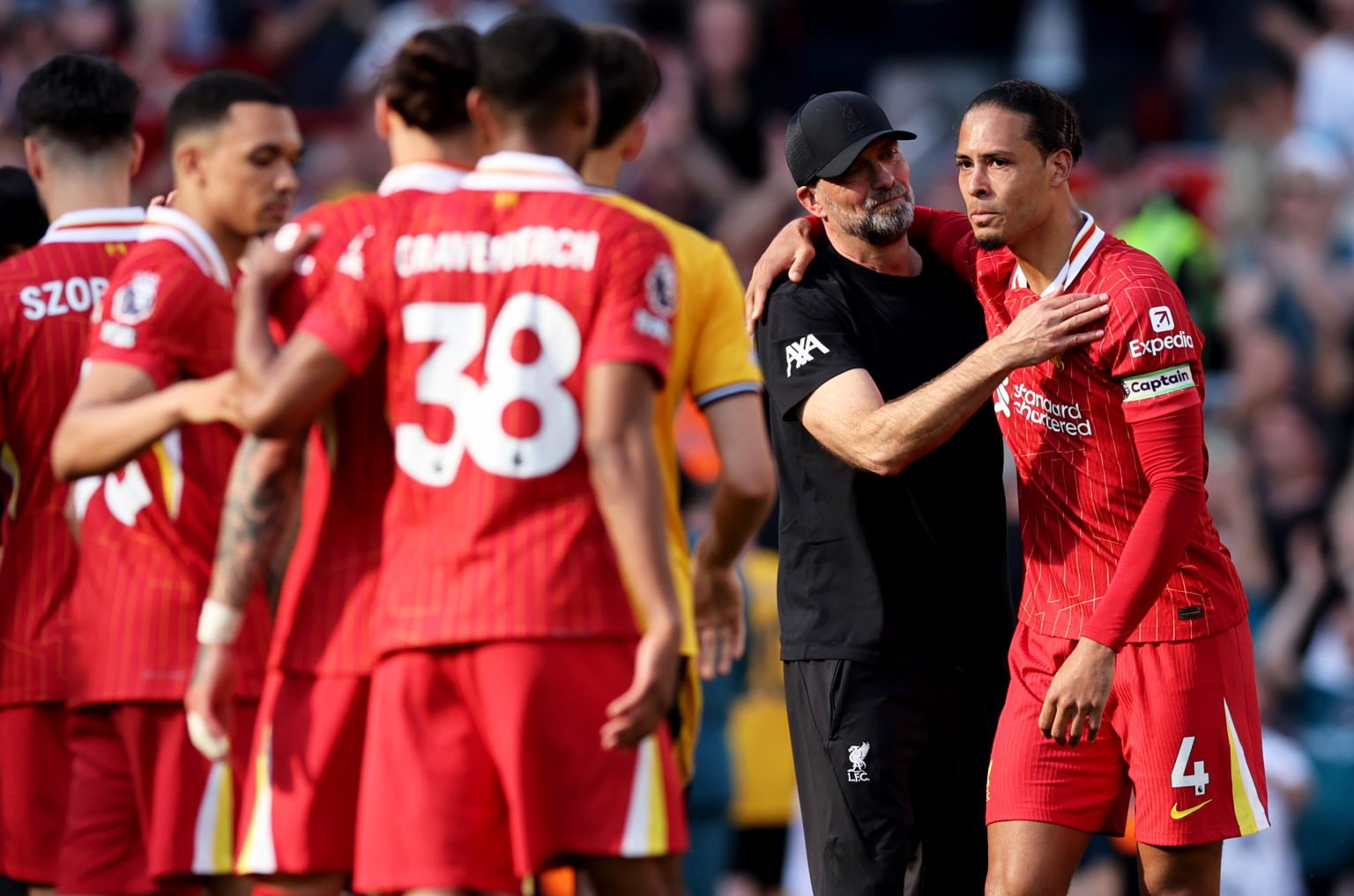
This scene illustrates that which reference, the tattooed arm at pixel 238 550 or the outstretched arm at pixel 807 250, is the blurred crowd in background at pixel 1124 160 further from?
the tattooed arm at pixel 238 550

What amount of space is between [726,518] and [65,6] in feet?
35.8

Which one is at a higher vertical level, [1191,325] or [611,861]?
[1191,325]

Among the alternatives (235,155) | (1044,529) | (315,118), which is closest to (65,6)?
(315,118)

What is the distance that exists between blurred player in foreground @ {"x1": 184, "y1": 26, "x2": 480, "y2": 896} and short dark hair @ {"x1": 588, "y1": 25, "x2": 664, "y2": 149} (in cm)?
105

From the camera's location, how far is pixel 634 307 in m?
4.84

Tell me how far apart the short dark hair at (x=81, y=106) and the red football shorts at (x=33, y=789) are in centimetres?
179

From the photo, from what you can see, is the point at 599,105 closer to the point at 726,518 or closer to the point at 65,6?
the point at 726,518

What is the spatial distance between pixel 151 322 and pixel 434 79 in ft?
3.44

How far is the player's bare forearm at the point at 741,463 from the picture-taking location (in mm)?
5645

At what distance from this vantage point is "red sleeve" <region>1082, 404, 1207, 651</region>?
5.51 meters

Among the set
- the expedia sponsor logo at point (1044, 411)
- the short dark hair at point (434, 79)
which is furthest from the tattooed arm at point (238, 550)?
the expedia sponsor logo at point (1044, 411)

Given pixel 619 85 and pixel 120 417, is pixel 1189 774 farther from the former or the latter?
pixel 120 417

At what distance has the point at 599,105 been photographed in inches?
236

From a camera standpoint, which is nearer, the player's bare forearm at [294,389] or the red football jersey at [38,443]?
the player's bare forearm at [294,389]
